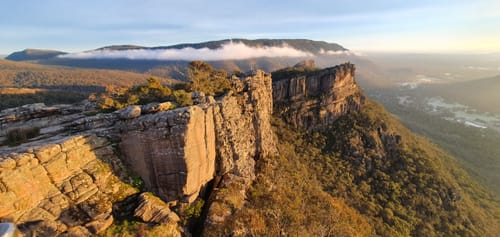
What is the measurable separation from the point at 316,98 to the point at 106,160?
187 ft

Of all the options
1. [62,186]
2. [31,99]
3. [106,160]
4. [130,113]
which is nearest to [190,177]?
[106,160]

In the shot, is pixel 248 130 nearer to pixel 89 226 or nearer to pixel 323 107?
pixel 89 226

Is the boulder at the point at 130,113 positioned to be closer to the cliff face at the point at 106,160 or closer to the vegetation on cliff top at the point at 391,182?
the cliff face at the point at 106,160

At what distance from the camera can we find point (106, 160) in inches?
587

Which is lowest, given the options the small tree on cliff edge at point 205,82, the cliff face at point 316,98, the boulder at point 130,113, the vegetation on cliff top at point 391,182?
the vegetation on cliff top at point 391,182

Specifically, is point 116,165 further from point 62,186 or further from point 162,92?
point 162,92

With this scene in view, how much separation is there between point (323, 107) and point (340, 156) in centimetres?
1532

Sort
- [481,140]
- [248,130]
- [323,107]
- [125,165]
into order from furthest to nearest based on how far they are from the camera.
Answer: [481,140]
[323,107]
[248,130]
[125,165]

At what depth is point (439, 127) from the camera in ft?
458

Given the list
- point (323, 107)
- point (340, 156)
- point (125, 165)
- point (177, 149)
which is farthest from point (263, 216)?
point (323, 107)

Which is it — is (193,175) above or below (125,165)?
below

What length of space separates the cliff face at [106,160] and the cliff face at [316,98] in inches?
1548

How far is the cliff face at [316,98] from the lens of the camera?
59.7 metres

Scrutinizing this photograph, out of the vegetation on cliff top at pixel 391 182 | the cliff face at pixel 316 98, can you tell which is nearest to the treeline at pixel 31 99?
the vegetation on cliff top at pixel 391 182
